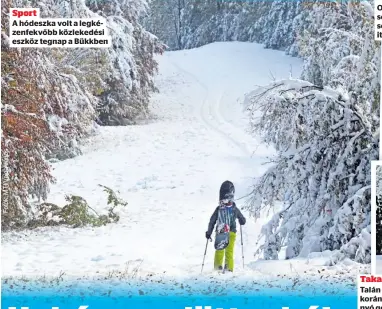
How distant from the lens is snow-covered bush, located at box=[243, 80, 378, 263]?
750 cm

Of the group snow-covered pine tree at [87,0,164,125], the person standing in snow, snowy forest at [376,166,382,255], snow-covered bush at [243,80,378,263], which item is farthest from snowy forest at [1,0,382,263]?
snow-covered pine tree at [87,0,164,125]

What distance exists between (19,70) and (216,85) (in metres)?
4.12

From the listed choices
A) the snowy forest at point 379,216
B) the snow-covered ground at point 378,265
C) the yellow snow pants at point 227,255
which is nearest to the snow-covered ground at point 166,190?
the yellow snow pants at point 227,255

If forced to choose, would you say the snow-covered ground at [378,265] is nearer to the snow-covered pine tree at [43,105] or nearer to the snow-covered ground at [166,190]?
the snow-covered ground at [166,190]

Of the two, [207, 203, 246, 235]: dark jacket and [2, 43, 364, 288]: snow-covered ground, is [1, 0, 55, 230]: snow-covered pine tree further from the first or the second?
[207, 203, 246, 235]: dark jacket

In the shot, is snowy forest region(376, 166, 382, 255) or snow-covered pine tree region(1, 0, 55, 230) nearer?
snowy forest region(376, 166, 382, 255)

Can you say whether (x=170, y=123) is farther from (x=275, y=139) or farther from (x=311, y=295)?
(x=311, y=295)

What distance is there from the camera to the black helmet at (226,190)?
692cm

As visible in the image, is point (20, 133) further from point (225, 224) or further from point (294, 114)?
point (294, 114)

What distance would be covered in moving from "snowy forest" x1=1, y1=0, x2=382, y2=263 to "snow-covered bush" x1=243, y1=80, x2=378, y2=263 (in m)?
0.01

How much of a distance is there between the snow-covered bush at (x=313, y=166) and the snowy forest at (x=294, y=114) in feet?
0.04

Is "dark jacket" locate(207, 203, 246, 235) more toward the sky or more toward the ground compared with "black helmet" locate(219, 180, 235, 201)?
more toward the ground

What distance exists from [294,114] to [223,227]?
6.14ft

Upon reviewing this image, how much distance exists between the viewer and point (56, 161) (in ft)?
35.5
